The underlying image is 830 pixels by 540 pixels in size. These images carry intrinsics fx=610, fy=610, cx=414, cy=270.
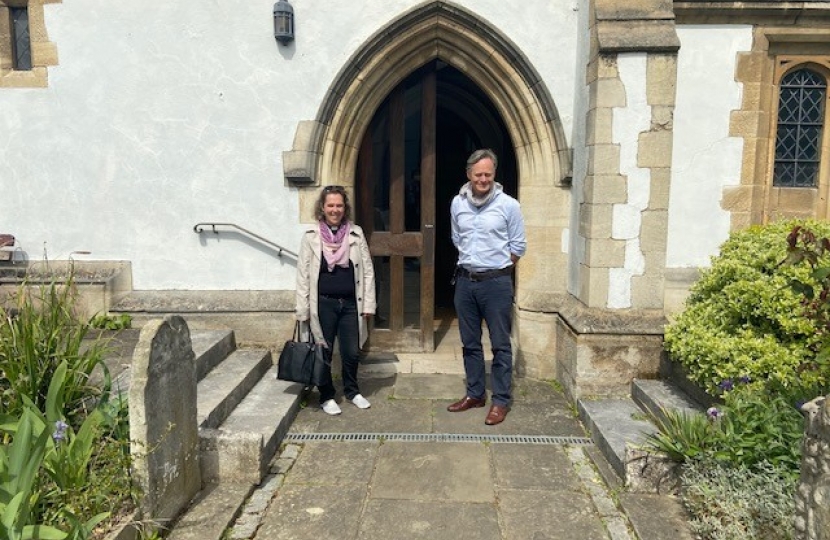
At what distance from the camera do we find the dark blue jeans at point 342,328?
4.28 meters

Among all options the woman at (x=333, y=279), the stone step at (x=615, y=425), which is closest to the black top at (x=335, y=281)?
the woman at (x=333, y=279)

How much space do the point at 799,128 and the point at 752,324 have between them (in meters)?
2.19

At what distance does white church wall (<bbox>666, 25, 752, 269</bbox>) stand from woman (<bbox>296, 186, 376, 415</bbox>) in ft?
8.22

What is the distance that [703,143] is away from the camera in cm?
476

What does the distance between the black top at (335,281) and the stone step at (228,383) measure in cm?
87

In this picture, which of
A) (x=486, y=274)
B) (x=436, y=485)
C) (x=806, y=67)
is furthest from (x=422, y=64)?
(x=436, y=485)

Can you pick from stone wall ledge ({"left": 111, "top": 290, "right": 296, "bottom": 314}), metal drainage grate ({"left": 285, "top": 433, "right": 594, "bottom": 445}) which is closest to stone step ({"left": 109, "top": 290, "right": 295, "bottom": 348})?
stone wall ledge ({"left": 111, "top": 290, "right": 296, "bottom": 314})

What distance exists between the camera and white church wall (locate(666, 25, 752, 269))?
184 inches

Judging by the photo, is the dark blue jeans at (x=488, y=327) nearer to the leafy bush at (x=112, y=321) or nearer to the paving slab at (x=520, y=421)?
the paving slab at (x=520, y=421)

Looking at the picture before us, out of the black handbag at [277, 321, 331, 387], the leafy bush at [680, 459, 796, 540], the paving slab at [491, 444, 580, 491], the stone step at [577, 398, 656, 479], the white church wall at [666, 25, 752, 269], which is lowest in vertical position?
the paving slab at [491, 444, 580, 491]

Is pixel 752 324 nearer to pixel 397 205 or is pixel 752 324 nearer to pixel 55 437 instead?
pixel 397 205

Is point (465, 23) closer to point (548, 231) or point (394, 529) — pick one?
point (548, 231)

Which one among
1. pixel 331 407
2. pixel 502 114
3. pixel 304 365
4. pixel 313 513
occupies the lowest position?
pixel 313 513

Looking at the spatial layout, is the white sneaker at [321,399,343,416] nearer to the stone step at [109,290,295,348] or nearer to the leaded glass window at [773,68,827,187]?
the stone step at [109,290,295,348]
